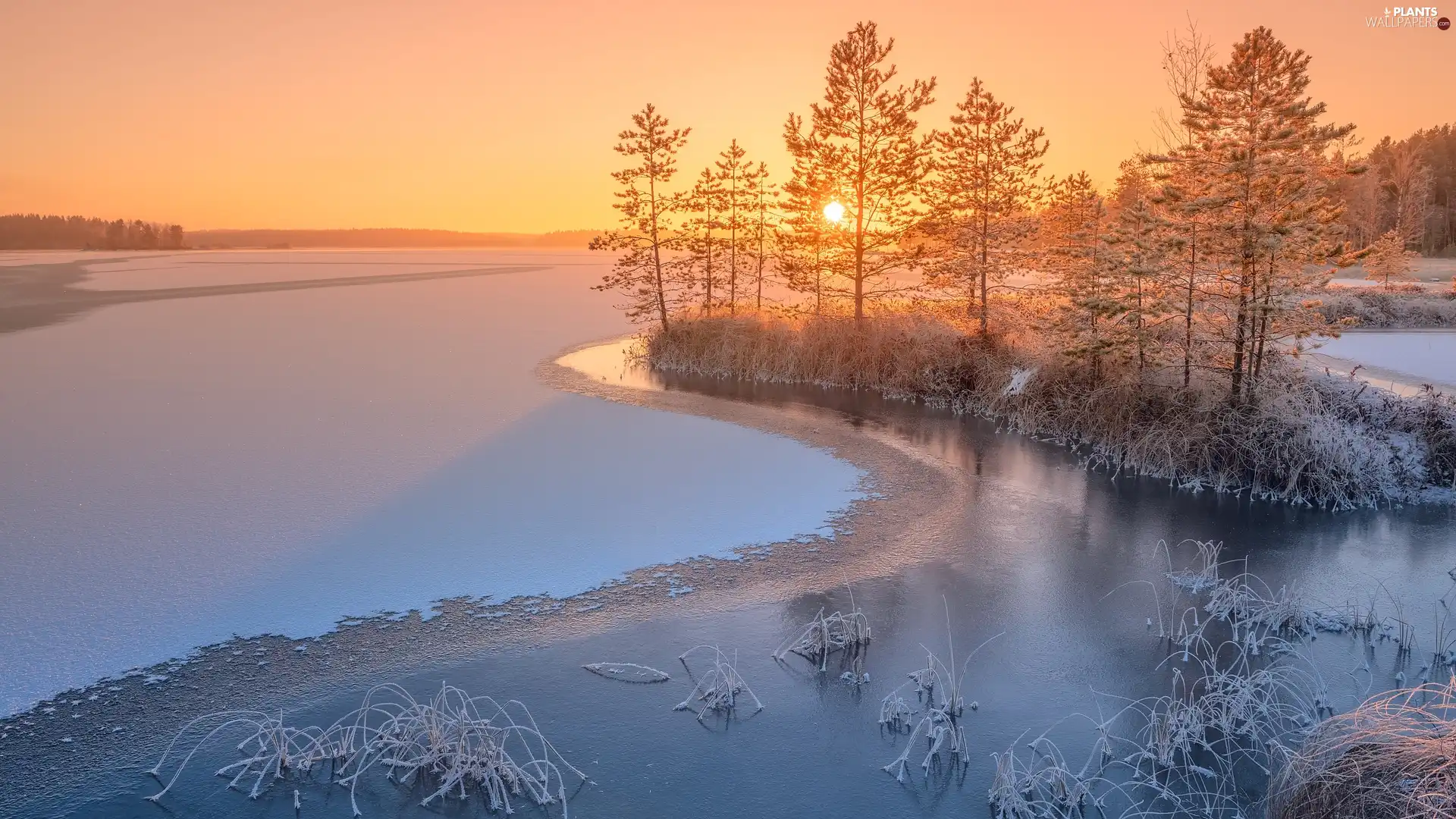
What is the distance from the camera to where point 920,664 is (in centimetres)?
721

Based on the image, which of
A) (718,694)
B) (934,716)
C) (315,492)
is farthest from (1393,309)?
(315,492)

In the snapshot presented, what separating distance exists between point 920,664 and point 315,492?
8.35 m

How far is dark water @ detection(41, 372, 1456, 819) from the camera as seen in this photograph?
216 inches

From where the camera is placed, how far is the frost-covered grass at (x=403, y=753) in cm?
552

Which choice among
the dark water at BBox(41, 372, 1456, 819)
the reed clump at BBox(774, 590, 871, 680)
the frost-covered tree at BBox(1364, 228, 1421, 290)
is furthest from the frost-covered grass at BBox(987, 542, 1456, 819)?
the frost-covered tree at BBox(1364, 228, 1421, 290)

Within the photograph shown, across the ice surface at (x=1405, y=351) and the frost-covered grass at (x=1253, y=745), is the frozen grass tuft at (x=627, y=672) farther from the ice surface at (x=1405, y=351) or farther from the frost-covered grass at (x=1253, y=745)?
the ice surface at (x=1405, y=351)

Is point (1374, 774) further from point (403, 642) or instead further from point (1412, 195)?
point (1412, 195)

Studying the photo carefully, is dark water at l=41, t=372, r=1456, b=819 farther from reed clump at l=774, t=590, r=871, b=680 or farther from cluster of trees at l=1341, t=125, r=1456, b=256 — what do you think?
cluster of trees at l=1341, t=125, r=1456, b=256

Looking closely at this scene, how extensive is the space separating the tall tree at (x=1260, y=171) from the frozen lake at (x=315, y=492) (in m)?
7.29

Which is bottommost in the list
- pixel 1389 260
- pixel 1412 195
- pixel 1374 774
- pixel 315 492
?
pixel 315 492

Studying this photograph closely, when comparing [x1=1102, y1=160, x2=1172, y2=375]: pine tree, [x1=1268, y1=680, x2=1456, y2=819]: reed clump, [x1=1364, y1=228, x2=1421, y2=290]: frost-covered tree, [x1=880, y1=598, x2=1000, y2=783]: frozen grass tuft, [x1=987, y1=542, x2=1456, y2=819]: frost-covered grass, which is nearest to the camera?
[x1=1268, y1=680, x2=1456, y2=819]: reed clump

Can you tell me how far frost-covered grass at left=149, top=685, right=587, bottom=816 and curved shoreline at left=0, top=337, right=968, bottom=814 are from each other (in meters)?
0.34

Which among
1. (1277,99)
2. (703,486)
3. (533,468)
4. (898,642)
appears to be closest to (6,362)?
(533,468)

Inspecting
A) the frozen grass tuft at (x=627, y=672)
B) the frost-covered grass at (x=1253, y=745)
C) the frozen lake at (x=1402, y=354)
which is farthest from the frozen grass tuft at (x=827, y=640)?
the frozen lake at (x=1402, y=354)
